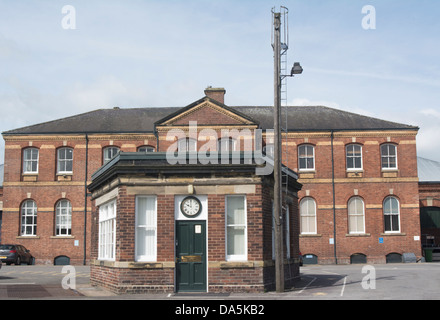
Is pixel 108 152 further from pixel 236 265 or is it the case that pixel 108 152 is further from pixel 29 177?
pixel 236 265

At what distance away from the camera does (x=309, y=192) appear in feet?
129

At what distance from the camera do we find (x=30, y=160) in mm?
40719

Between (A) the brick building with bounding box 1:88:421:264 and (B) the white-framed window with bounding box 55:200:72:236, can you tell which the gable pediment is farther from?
(B) the white-framed window with bounding box 55:200:72:236

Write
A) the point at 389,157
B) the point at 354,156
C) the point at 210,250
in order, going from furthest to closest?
the point at 354,156, the point at 389,157, the point at 210,250

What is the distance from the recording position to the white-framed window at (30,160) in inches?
1598

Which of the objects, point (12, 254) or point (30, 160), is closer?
point (12, 254)

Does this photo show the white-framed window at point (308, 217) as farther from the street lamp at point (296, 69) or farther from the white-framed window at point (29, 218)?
the street lamp at point (296, 69)

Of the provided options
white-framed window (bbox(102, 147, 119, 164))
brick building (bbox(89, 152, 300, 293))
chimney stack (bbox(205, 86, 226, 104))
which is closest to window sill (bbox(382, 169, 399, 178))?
chimney stack (bbox(205, 86, 226, 104))

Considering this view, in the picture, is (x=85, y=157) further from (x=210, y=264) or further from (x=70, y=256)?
(x=210, y=264)

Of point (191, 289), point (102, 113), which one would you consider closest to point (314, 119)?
point (102, 113)

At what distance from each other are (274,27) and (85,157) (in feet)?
84.9

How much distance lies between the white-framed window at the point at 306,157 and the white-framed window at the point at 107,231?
867 inches

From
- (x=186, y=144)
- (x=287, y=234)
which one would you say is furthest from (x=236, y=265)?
(x=186, y=144)

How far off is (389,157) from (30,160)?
26.8 m
